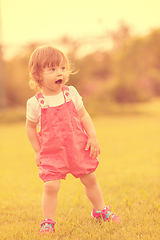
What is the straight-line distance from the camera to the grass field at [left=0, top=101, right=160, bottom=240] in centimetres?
226

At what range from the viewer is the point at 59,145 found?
2285 mm

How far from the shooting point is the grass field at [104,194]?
2264 millimetres

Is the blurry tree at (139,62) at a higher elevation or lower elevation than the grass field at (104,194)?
higher

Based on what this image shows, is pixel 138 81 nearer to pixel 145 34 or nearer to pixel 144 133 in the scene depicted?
pixel 145 34

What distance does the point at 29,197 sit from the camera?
359cm

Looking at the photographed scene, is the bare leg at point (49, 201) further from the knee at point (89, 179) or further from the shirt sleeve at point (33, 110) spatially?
the shirt sleeve at point (33, 110)

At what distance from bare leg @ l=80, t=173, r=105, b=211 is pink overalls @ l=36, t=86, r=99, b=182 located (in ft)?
0.28

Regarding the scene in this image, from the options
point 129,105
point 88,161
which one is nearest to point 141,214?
point 88,161

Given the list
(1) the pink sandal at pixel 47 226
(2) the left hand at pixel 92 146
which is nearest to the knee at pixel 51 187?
(1) the pink sandal at pixel 47 226

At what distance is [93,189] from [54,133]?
566 millimetres

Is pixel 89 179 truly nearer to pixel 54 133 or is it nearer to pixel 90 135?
pixel 90 135

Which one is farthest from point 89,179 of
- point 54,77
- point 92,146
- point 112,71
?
point 112,71

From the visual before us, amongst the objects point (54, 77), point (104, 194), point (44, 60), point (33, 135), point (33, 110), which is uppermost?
point (44, 60)

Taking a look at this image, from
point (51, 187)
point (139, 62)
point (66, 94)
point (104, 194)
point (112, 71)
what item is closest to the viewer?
point (51, 187)
